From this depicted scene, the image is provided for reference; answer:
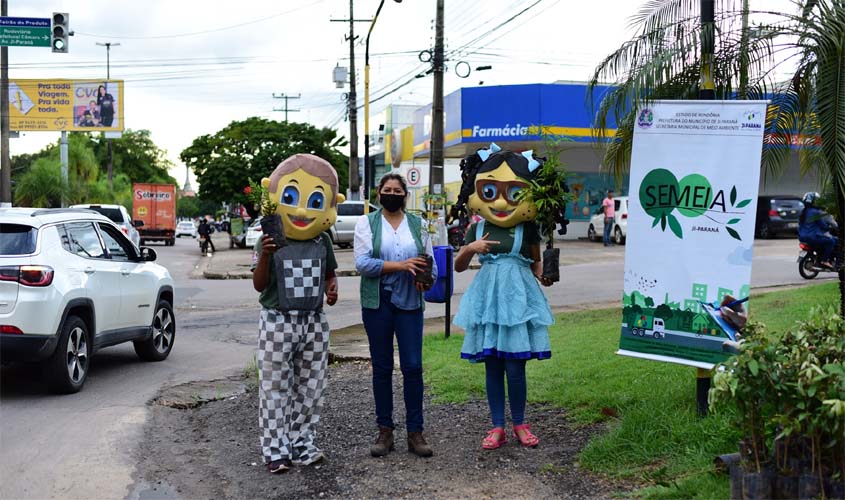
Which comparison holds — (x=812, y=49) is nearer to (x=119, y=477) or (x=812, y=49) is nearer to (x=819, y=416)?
(x=819, y=416)

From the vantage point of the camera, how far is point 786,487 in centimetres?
411

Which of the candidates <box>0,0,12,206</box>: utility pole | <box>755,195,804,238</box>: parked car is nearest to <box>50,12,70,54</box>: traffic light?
<box>0,0,12,206</box>: utility pole

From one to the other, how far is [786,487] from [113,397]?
19.7 ft

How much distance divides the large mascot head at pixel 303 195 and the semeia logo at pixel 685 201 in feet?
6.88

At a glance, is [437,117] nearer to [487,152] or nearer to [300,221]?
[487,152]

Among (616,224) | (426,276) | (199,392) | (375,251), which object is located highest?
(375,251)

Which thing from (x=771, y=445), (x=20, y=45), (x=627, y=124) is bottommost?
(x=771, y=445)

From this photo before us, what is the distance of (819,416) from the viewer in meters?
3.88

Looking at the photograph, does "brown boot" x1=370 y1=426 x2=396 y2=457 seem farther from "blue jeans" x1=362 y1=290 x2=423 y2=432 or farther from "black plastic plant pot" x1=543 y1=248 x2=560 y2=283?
"black plastic plant pot" x1=543 y1=248 x2=560 y2=283

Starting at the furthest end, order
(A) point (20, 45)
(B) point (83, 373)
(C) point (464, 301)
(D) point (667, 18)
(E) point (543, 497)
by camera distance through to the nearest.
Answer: (A) point (20, 45) → (B) point (83, 373) → (D) point (667, 18) → (C) point (464, 301) → (E) point (543, 497)

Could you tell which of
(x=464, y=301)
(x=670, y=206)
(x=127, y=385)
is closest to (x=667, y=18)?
(x=670, y=206)

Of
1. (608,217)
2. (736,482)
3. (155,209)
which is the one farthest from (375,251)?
(155,209)

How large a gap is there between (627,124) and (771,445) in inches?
140

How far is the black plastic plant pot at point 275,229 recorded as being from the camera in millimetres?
5734
